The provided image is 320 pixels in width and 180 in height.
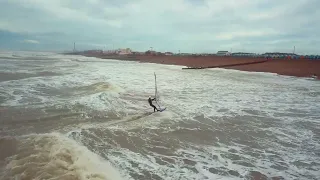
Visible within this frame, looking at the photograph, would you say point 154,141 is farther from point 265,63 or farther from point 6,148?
point 265,63

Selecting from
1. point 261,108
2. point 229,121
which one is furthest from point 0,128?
point 261,108

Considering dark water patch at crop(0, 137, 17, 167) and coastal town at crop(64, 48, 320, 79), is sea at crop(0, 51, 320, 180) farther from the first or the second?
coastal town at crop(64, 48, 320, 79)

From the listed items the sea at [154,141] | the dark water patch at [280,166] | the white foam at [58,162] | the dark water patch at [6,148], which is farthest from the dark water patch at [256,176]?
the dark water patch at [6,148]

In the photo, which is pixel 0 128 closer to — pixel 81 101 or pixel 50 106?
pixel 50 106

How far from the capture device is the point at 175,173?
6145mm

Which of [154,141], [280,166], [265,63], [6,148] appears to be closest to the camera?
[280,166]

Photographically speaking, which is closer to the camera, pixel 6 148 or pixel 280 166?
pixel 280 166

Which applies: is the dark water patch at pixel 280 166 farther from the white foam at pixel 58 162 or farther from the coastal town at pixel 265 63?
the coastal town at pixel 265 63

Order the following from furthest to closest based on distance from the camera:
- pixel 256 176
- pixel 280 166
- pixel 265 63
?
1. pixel 265 63
2. pixel 280 166
3. pixel 256 176

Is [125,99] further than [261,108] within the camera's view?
Yes

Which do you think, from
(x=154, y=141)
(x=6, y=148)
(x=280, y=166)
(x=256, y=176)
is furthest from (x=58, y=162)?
(x=280, y=166)

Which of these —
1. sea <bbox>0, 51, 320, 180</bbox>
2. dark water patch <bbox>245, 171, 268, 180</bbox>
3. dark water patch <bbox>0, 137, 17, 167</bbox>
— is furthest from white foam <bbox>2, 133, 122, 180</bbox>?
dark water patch <bbox>245, 171, 268, 180</bbox>

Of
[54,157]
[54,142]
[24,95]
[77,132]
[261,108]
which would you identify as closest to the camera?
[54,157]

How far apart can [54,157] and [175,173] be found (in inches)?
119
